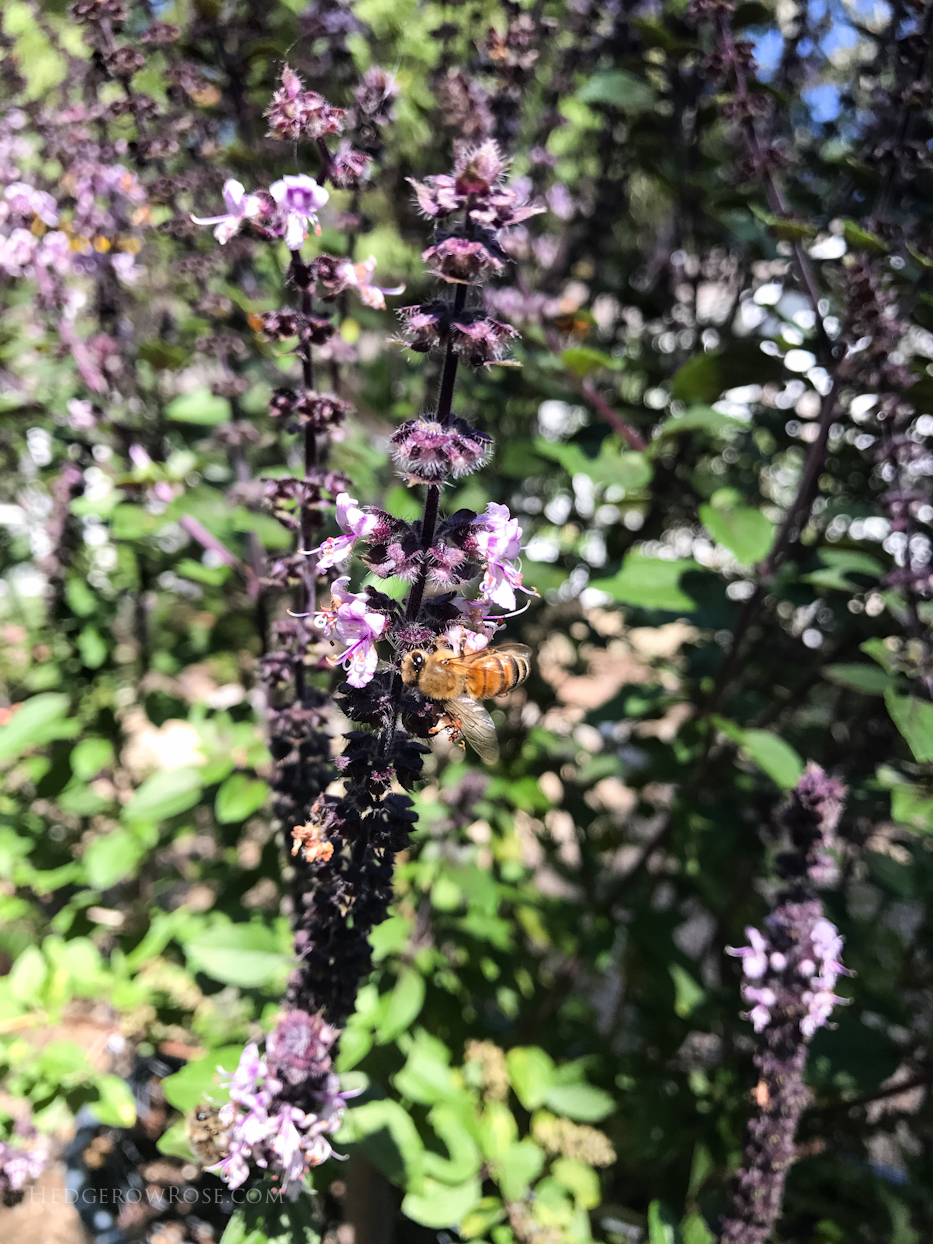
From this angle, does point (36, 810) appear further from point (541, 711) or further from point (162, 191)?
point (162, 191)

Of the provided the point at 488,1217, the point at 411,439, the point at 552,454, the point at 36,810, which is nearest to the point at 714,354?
the point at 552,454

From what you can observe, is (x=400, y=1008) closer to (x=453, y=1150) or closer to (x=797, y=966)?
(x=453, y=1150)

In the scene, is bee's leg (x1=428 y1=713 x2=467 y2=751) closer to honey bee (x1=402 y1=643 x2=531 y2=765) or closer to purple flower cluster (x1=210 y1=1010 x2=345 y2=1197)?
honey bee (x1=402 y1=643 x2=531 y2=765)

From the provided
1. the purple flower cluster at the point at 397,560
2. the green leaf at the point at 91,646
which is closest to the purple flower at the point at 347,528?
the purple flower cluster at the point at 397,560

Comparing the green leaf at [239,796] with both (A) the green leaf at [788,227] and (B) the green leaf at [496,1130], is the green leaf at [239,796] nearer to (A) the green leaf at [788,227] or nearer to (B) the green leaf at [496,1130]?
(B) the green leaf at [496,1130]

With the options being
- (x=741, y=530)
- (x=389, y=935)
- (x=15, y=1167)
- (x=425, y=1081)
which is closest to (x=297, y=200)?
(x=741, y=530)
